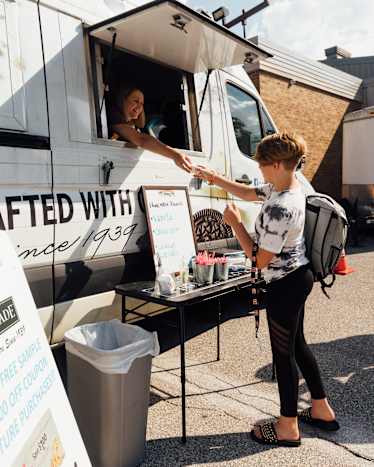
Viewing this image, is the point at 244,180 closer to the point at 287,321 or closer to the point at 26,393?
the point at 287,321

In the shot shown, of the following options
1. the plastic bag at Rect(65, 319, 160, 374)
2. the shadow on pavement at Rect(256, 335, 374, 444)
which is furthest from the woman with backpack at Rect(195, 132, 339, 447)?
the plastic bag at Rect(65, 319, 160, 374)

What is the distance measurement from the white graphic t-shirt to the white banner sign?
1.22m

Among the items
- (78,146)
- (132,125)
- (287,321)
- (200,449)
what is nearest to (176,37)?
(132,125)

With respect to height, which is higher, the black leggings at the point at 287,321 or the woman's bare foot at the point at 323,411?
the black leggings at the point at 287,321

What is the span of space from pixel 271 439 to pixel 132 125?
8.52 feet

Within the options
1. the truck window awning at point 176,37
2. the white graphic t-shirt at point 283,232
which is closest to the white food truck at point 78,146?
the truck window awning at point 176,37

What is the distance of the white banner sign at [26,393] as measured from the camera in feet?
4.84

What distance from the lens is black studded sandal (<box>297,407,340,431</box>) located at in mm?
2664

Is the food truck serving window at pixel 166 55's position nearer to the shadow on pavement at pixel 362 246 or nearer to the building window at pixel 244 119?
the building window at pixel 244 119

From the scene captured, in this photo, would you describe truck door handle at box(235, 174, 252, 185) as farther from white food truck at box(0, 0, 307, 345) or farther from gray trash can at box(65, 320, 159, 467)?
gray trash can at box(65, 320, 159, 467)

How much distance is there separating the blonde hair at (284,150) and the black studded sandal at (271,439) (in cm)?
151

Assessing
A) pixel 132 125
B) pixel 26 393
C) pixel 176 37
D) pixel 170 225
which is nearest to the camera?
pixel 26 393

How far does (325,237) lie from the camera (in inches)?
99.3

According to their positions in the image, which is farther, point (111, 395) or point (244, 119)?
point (244, 119)
